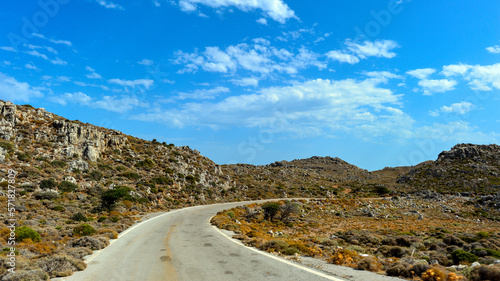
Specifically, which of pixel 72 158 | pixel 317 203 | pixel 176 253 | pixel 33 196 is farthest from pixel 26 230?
pixel 317 203

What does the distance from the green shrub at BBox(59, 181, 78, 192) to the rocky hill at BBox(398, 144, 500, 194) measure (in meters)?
84.7

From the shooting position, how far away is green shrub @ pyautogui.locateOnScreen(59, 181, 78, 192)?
36.1m

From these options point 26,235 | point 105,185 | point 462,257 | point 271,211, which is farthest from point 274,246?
point 105,185

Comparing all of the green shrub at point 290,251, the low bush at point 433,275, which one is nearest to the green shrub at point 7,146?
the green shrub at point 290,251

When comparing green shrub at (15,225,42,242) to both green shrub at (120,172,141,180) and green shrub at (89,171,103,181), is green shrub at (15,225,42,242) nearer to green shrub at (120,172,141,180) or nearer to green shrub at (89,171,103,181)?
green shrub at (89,171,103,181)

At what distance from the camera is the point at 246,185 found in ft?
247

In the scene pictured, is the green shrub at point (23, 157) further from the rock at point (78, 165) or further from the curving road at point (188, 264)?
the curving road at point (188, 264)

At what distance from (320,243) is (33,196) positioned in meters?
34.0

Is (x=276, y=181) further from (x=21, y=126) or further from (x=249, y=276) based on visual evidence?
(x=249, y=276)

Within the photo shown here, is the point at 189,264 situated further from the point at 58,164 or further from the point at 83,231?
the point at 58,164

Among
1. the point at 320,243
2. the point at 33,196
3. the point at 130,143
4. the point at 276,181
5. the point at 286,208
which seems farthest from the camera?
the point at 276,181

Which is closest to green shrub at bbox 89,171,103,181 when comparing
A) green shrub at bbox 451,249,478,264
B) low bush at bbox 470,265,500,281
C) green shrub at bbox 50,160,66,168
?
green shrub at bbox 50,160,66,168

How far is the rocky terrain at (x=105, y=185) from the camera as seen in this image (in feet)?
53.3

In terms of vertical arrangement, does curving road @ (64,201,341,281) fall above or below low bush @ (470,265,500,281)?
below
